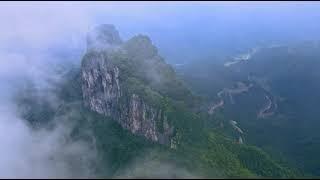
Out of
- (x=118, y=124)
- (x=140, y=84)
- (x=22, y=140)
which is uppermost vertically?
(x=140, y=84)

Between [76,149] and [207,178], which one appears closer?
[207,178]

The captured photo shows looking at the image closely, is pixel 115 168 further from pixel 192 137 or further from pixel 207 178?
pixel 207 178

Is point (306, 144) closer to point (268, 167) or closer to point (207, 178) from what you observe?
point (268, 167)

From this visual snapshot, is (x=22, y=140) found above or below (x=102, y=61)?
below

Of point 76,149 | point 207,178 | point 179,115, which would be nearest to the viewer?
point 207,178

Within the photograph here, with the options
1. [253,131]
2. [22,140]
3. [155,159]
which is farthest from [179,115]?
[22,140]

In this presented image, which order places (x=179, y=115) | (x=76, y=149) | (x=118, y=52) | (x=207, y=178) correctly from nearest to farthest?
(x=207, y=178)
(x=179, y=115)
(x=76, y=149)
(x=118, y=52)
